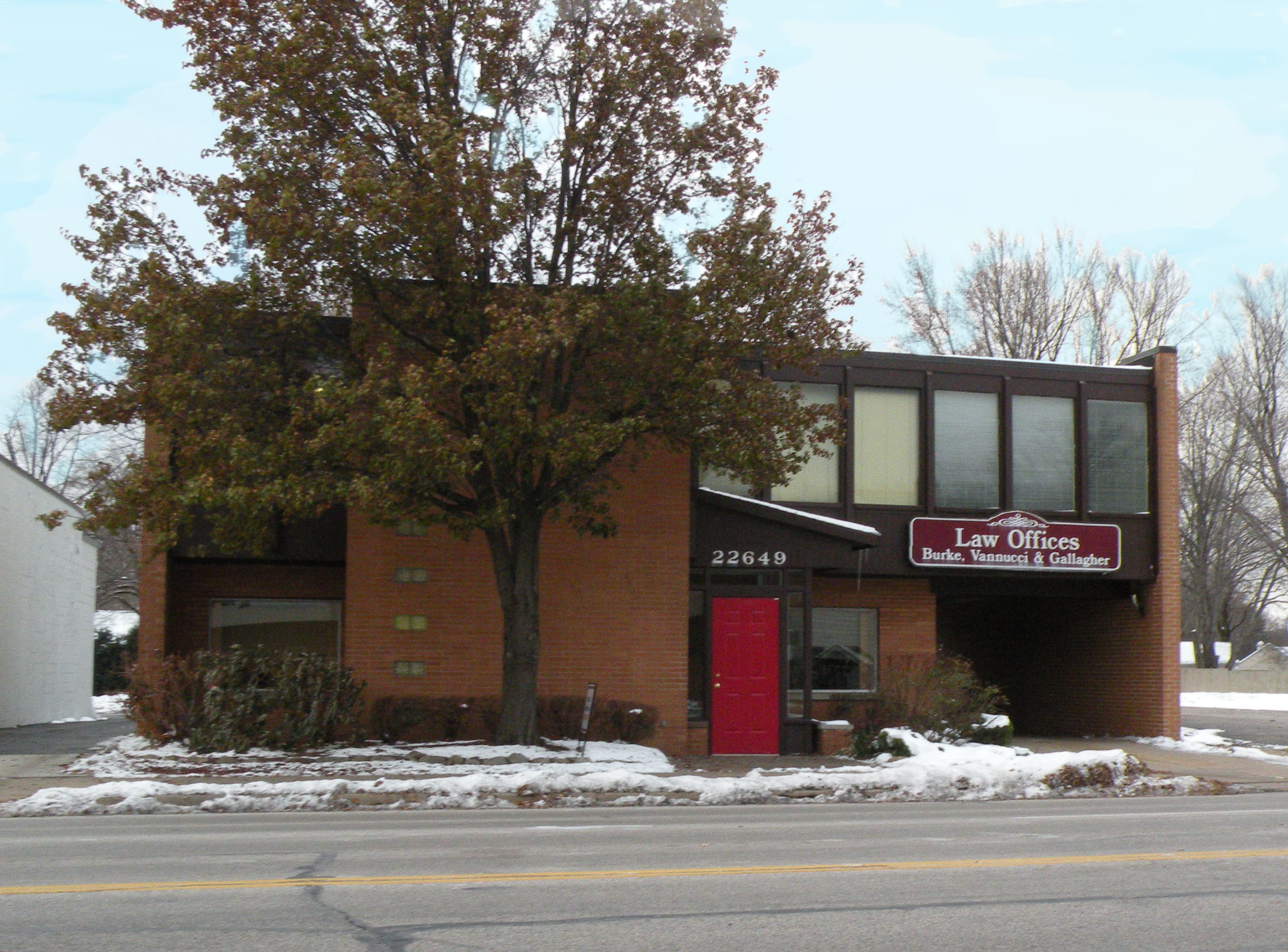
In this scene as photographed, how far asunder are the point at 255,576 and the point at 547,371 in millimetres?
6293

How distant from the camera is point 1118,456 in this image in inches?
928

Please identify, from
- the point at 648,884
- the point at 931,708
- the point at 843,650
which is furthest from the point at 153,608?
the point at 648,884

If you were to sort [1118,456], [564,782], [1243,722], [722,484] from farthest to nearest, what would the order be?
1. [1243,722]
2. [1118,456]
3. [722,484]
4. [564,782]

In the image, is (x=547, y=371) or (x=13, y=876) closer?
Answer: (x=13, y=876)

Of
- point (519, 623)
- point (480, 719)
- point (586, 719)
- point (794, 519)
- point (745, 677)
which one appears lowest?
point (480, 719)

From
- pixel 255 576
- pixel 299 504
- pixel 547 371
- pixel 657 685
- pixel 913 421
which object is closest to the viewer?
pixel 299 504

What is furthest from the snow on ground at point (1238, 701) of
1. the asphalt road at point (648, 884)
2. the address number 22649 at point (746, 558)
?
the asphalt road at point (648, 884)

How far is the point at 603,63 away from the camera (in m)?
16.6

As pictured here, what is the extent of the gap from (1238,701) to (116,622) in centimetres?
3886

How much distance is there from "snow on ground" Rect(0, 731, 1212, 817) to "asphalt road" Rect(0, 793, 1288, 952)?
131 centimetres

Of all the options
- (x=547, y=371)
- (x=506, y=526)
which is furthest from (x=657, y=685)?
(x=547, y=371)

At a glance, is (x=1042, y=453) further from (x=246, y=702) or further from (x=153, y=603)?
(x=153, y=603)

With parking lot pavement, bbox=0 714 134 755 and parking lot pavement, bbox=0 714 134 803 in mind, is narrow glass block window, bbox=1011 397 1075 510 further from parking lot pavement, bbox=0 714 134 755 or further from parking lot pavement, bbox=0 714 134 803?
parking lot pavement, bbox=0 714 134 755

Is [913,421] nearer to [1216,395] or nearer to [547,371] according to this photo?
[547,371]
